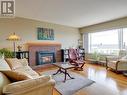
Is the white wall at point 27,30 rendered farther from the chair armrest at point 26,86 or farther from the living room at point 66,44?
the chair armrest at point 26,86

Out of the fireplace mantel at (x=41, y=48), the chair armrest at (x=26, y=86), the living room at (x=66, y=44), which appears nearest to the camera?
the chair armrest at (x=26, y=86)

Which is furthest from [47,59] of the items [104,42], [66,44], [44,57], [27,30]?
[104,42]

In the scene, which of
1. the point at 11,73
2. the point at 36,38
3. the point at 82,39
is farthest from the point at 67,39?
the point at 11,73

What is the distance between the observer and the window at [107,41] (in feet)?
18.8

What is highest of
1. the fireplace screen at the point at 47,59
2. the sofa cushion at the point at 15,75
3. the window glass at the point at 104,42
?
the window glass at the point at 104,42

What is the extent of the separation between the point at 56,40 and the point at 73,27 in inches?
66.9

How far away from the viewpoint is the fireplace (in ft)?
18.9

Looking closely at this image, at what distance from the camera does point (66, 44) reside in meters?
7.14

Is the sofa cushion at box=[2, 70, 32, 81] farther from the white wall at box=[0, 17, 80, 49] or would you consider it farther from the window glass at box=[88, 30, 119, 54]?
the window glass at box=[88, 30, 119, 54]

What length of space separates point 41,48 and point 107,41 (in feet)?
11.9

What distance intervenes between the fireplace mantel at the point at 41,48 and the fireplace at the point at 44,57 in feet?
0.50

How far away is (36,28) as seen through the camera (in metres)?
5.79

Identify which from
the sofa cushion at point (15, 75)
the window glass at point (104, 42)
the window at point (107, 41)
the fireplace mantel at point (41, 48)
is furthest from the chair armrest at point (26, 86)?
Answer: the window glass at point (104, 42)

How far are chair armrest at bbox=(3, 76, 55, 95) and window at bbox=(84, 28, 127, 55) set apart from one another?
16.6ft
